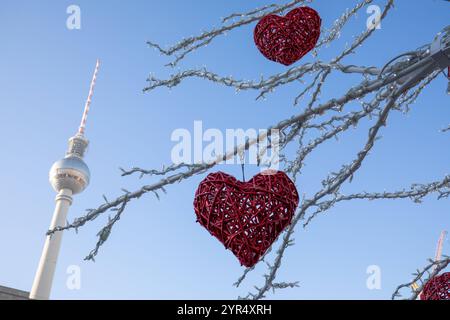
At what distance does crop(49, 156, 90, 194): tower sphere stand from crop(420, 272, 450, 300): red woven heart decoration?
4849cm

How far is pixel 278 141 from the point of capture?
215cm

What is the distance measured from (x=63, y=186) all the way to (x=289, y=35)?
5062 centimetres

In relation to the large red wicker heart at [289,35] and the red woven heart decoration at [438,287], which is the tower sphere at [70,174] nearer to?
the large red wicker heart at [289,35]

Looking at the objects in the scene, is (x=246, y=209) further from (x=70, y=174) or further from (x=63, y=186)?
(x=63, y=186)

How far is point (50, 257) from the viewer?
162 feet

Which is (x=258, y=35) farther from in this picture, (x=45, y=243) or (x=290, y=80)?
(x=45, y=243)

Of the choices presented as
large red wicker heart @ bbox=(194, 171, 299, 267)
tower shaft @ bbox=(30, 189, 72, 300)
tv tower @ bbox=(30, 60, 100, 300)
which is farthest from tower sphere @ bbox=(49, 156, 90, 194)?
large red wicker heart @ bbox=(194, 171, 299, 267)

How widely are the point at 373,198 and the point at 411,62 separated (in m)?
1.30

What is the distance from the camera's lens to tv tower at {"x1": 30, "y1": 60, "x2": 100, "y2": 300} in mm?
48938

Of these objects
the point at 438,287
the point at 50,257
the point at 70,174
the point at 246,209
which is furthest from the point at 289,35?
the point at 50,257

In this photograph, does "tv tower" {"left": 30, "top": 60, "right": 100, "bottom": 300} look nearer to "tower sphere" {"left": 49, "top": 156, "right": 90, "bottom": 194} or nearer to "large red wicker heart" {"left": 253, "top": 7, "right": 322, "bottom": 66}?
"tower sphere" {"left": 49, "top": 156, "right": 90, "bottom": 194}

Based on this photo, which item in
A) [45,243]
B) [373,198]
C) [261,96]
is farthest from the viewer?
[45,243]

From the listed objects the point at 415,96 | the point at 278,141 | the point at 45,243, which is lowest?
the point at 278,141
